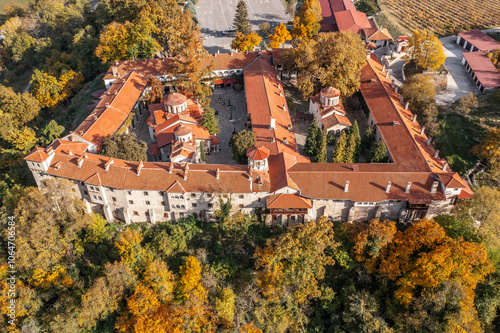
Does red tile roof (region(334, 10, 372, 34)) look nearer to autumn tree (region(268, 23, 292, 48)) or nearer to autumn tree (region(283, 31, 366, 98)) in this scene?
autumn tree (region(268, 23, 292, 48))

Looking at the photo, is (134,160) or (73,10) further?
(73,10)

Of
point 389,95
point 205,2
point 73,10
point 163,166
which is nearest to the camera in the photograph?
point 163,166

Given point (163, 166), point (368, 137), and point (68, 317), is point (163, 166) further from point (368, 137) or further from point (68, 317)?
point (368, 137)

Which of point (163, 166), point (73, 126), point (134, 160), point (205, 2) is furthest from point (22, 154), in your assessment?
point (205, 2)

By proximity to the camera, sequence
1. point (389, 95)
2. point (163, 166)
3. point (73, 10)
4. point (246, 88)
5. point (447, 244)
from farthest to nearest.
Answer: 1. point (73, 10)
2. point (246, 88)
3. point (389, 95)
4. point (163, 166)
5. point (447, 244)

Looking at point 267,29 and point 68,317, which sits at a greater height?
point 267,29

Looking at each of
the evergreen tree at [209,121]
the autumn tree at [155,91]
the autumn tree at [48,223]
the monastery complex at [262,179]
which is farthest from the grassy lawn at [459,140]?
the autumn tree at [48,223]

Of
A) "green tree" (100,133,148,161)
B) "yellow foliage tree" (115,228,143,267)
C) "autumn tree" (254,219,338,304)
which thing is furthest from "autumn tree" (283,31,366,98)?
"yellow foliage tree" (115,228,143,267)
